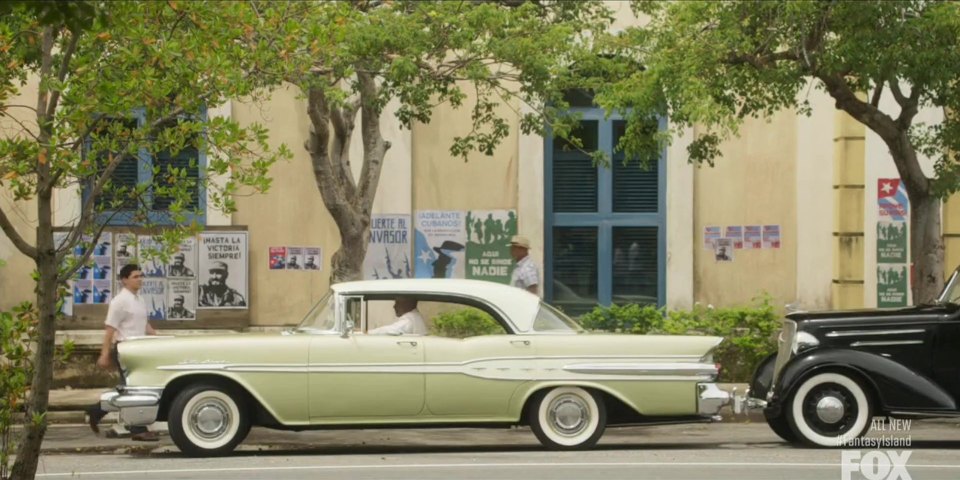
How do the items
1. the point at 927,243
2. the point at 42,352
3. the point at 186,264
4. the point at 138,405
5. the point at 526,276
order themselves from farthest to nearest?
1. the point at 186,264
2. the point at 927,243
3. the point at 526,276
4. the point at 138,405
5. the point at 42,352

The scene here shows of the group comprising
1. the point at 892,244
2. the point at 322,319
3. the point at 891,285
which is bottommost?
the point at 322,319

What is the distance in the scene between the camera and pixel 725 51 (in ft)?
50.1

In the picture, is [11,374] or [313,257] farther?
[313,257]

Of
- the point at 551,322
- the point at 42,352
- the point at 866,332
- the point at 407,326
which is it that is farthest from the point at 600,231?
the point at 42,352

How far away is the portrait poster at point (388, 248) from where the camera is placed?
2075 cm

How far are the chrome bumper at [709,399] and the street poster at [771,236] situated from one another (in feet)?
28.4

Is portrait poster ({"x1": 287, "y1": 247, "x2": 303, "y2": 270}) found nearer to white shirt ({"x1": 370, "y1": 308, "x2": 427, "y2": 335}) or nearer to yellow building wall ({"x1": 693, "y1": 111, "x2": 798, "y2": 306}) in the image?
yellow building wall ({"x1": 693, "y1": 111, "x2": 798, "y2": 306})

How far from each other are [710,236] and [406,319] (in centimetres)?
884

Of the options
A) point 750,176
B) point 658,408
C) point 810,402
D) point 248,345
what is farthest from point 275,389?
point 750,176

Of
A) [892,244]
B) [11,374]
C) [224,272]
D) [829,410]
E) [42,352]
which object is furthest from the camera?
[224,272]

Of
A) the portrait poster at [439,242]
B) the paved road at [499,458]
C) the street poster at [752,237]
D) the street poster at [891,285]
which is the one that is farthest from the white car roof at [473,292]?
the street poster at [891,285]

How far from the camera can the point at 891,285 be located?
20.5m

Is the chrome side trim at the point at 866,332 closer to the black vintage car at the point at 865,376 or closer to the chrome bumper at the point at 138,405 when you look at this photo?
the black vintage car at the point at 865,376

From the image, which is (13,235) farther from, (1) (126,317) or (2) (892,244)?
(2) (892,244)
